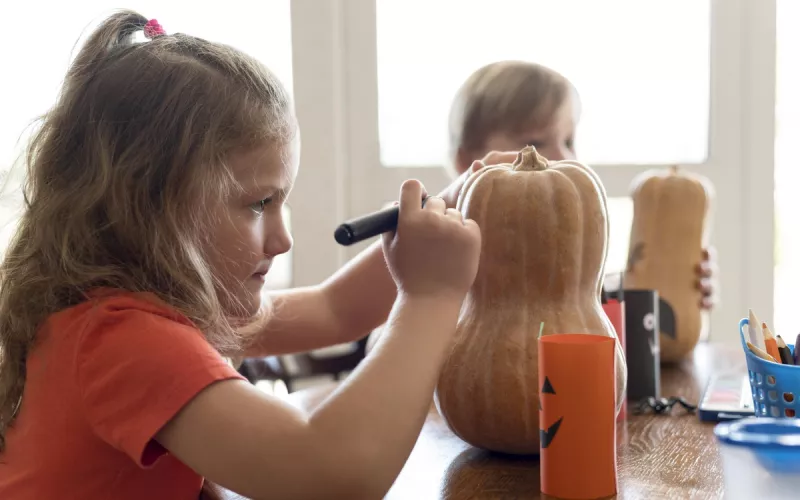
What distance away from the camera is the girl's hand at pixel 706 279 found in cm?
138

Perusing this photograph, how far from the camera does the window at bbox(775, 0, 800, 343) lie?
2291 millimetres

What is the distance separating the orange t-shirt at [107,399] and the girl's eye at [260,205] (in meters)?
0.13

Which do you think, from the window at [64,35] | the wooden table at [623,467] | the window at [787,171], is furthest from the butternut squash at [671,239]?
the window at [64,35]

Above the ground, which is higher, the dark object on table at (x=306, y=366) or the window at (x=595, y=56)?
the window at (x=595, y=56)

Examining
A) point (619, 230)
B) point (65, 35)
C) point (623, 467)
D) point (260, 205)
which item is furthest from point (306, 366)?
point (623, 467)

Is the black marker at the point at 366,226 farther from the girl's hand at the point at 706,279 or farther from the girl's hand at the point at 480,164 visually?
the girl's hand at the point at 706,279

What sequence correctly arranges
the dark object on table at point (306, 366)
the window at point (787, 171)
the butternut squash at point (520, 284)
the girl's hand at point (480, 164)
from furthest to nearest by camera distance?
the window at point (787, 171) < the dark object on table at point (306, 366) < the girl's hand at point (480, 164) < the butternut squash at point (520, 284)

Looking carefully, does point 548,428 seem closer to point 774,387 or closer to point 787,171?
point 774,387

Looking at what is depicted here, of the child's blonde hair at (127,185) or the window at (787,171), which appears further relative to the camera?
the window at (787,171)

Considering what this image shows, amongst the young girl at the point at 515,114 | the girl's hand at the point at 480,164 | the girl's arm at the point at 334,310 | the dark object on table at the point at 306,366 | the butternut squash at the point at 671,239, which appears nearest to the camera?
the girl's hand at the point at 480,164

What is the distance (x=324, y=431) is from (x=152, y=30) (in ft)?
1.61

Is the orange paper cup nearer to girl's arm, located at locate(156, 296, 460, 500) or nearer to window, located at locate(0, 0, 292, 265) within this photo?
girl's arm, located at locate(156, 296, 460, 500)

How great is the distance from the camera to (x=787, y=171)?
2320 mm

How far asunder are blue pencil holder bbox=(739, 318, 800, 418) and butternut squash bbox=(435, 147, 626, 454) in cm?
13
